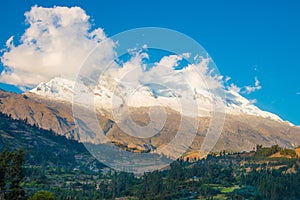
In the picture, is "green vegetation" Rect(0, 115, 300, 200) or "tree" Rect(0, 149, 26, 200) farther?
"green vegetation" Rect(0, 115, 300, 200)

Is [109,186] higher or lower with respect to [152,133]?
lower

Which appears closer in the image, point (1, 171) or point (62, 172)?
point (1, 171)

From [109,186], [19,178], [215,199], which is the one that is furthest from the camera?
[109,186]

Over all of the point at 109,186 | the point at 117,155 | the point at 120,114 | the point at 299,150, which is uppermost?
the point at 299,150

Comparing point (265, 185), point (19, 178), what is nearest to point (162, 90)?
point (19, 178)

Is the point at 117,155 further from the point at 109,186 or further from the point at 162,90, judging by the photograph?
the point at 109,186

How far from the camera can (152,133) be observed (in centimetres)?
3359

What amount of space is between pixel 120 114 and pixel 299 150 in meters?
146

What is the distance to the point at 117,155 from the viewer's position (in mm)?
45844

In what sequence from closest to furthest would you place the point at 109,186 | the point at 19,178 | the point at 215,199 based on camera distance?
the point at 19,178 < the point at 215,199 < the point at 109,186

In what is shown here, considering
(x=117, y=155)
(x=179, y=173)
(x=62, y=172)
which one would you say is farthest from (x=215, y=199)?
(x=62, y=172)

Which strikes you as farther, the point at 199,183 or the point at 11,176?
the point at 199,183

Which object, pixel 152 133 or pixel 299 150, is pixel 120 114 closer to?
pixel 152 133

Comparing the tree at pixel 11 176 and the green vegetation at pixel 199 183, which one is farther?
the green vegetation at pixel 199 183
